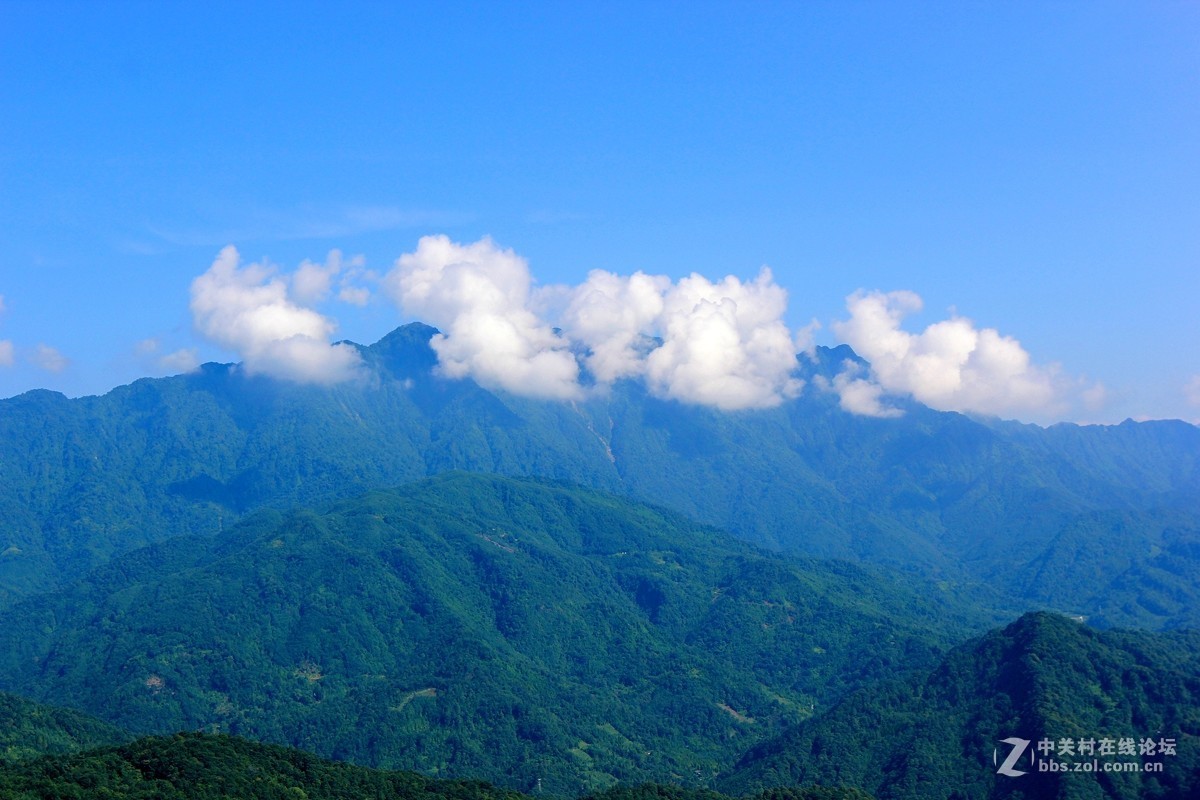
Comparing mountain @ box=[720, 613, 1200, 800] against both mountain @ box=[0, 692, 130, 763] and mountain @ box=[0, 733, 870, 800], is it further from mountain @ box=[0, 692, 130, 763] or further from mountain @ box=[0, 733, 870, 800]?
mountain @ box=[0, 692, 130, 763]

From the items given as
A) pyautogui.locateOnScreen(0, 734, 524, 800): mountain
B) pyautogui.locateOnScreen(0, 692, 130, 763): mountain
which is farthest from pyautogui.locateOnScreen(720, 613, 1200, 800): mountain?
pyautogui.locateOnScreen(0, 692, 130, 763): mountain

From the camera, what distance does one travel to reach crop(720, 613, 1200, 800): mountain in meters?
155

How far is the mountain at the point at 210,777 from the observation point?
102m

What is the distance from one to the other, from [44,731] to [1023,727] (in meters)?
157

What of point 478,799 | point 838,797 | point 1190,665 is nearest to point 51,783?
point 478,799

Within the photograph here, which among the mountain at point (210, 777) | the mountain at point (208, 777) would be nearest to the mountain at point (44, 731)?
the mountain at point (210, 777)

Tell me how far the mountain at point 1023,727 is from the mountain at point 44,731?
110 meters

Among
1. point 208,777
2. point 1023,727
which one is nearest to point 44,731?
point 208,777

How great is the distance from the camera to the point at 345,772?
124 meters

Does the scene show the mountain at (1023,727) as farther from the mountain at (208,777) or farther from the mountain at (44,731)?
the mountain at (44,731)

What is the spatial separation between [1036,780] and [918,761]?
66.6 ft

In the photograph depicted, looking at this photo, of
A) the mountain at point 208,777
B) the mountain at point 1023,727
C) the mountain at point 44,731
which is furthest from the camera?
the mountain at point 44,731

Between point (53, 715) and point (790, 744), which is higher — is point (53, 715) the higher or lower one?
the higher one

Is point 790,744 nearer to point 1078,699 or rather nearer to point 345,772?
point 1078,699
